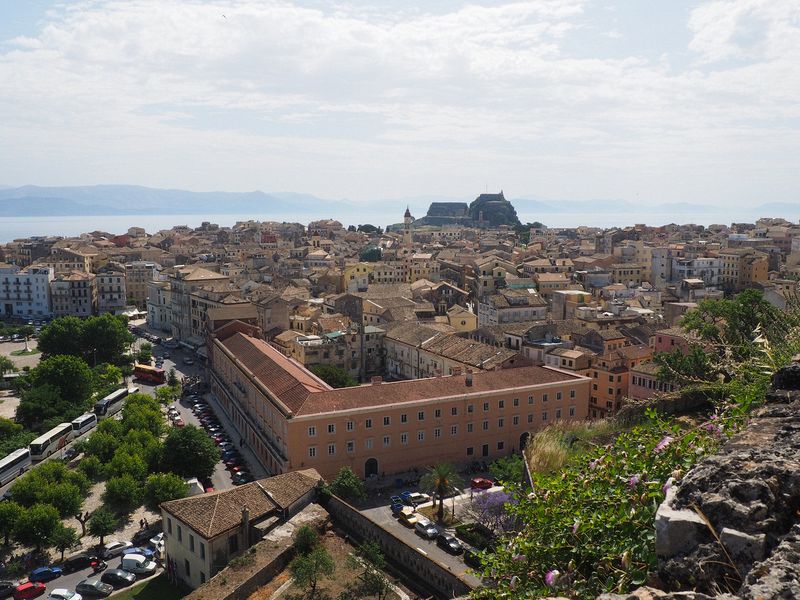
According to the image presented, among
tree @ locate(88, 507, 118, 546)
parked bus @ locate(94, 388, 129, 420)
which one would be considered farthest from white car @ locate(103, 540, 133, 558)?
parked bus @ locate(94, 388, 129, 420)

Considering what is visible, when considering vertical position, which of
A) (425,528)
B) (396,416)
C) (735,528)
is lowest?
(425,528)

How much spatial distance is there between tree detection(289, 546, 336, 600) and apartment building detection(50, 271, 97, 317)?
7043 cm

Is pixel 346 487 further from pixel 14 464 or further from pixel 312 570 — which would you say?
pixel 14 464

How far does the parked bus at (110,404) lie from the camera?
4447cm

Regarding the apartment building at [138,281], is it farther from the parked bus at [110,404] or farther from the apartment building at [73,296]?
the parked bus at [110,404]

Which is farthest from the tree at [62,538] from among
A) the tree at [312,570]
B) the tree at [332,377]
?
the tree at [332,377]

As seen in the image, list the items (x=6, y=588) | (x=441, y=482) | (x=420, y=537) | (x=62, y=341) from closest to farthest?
(x=6, y=588) < (x=420, y=537) < (x=441, y=482) < (x=62, y=341)

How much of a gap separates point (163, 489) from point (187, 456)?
9.25 ft

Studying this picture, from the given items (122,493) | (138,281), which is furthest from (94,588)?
(138,281)

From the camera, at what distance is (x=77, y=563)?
26.8 meters

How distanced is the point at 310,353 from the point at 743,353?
35.0 m

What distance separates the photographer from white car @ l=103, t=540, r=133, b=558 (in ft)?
89.9

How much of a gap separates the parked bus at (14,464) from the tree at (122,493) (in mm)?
7046

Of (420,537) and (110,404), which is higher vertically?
(420,537)
